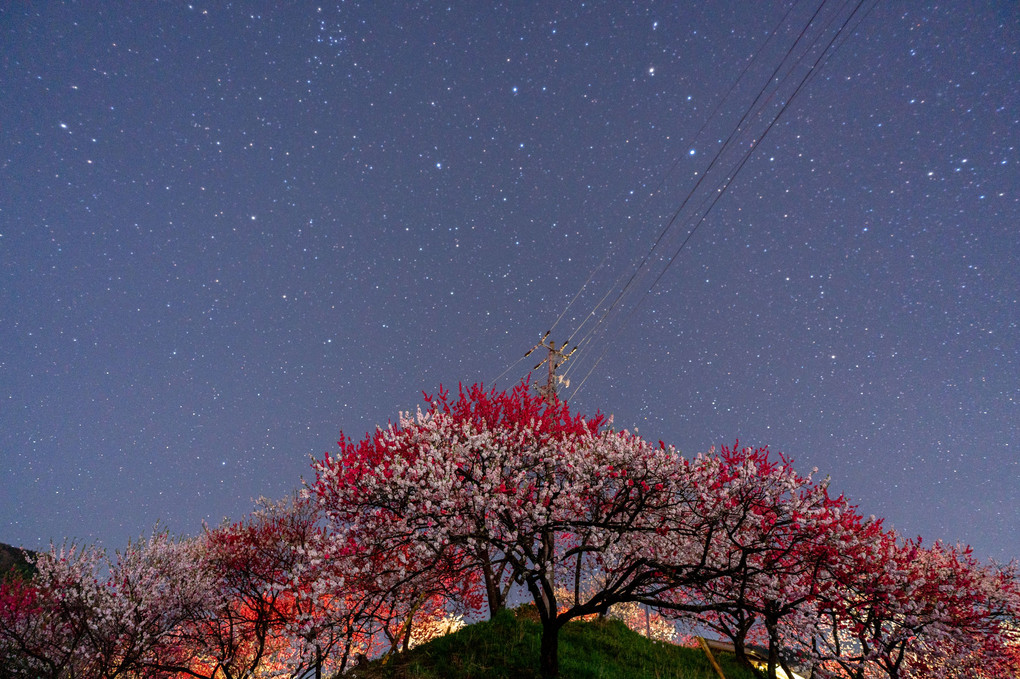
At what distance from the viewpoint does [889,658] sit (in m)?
12.8

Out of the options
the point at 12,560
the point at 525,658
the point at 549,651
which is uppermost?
the point at 12,560

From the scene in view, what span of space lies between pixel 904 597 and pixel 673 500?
15.1 feet

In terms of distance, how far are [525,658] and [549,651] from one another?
933 millimetres

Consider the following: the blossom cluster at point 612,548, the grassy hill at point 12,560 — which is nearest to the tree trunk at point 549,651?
the blossom cluster at point 612,548

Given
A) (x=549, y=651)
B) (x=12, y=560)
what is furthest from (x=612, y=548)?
(x=12, y=560)

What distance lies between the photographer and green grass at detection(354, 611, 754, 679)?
35.0 feet

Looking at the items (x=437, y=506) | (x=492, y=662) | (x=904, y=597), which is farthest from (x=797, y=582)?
(x=437, y=506)

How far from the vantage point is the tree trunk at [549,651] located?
1055cm

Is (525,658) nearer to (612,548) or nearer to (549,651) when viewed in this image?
(549,651)

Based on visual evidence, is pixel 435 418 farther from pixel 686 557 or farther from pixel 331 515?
pixel 686 557

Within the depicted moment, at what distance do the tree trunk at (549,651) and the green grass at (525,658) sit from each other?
0.21m

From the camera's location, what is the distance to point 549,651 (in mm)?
10609

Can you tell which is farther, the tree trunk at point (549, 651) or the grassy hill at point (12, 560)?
the grassy hill at point (12, 560)

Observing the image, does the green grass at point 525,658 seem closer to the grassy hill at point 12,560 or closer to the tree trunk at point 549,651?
the tree trunk at point 549,651
